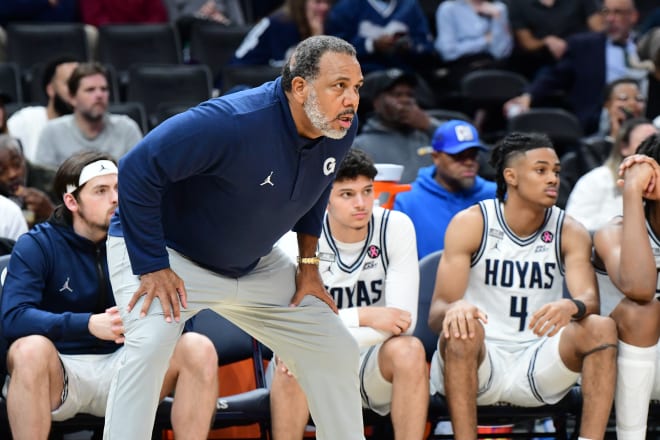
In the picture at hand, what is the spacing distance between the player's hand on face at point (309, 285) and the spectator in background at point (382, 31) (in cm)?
443

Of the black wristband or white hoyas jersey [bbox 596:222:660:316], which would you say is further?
white hoyas jersey [bbox 596:222:660:316]

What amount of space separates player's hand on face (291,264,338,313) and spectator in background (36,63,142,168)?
3107 millimetres

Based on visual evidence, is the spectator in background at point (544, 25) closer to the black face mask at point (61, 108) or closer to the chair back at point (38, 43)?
the chair back at point (38, 43)

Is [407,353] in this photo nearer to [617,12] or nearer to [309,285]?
[309,285]

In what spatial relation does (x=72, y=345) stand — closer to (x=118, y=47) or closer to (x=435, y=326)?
(x=435, y=326)

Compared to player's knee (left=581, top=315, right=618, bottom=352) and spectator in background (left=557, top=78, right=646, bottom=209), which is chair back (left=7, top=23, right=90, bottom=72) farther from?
player's knee (left=581, top=315, right=618, bottom=352)

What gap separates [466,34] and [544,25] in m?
0.64

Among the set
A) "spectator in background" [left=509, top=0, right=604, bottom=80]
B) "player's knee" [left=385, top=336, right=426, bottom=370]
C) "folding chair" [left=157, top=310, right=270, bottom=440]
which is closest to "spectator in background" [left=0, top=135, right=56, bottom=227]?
"folding chair" [left=157, top=310, right=270, bottom=440]

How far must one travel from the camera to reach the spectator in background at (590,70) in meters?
8.59

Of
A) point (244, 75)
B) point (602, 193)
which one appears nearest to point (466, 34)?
point (244, 75)

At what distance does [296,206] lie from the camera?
3773mm

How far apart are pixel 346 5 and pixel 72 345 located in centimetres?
456

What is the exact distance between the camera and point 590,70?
28.3 ft

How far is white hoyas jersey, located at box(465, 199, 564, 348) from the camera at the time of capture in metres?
4.94
